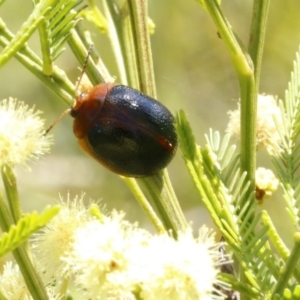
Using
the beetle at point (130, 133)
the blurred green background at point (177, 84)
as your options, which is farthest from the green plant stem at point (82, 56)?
the blurred green background at point (177, 84)

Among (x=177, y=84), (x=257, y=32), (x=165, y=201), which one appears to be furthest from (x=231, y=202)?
(x=177, y=84)

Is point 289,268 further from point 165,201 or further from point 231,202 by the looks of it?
point 165,201

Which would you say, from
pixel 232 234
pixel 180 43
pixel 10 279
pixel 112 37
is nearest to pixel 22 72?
pixel 180 43

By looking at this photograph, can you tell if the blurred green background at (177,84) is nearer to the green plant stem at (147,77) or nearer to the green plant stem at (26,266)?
the green plant stem at (147,77)

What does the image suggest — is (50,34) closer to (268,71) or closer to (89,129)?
(89,129)

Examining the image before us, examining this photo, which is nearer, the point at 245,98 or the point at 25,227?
the point at 25,227

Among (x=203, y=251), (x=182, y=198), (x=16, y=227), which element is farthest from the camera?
(x=182, y=198)
